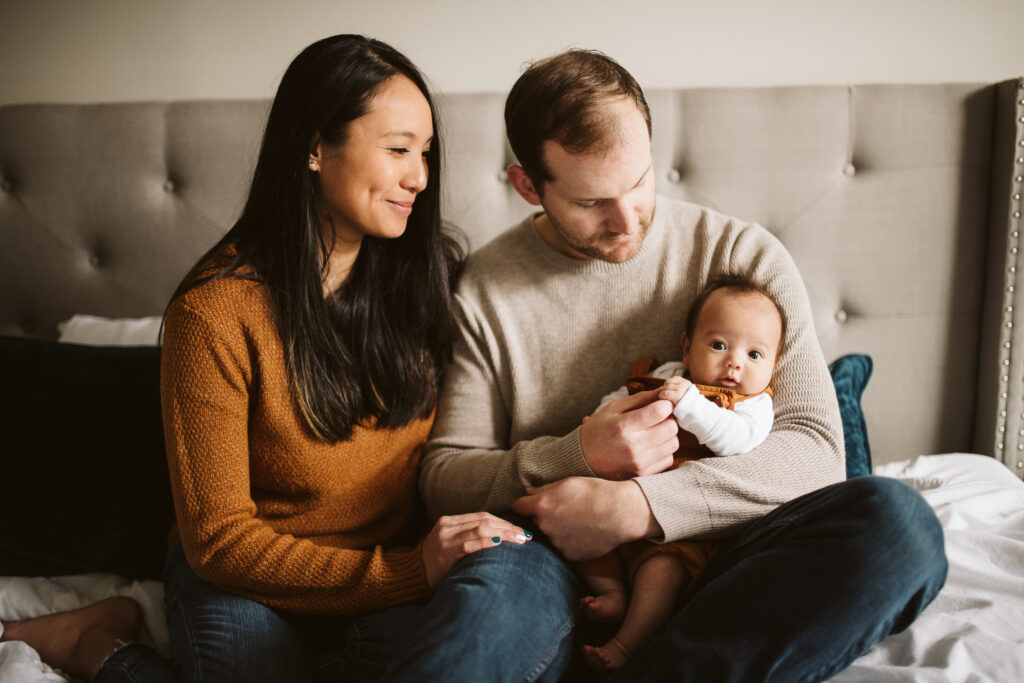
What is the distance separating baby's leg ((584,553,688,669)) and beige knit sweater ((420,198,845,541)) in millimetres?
238

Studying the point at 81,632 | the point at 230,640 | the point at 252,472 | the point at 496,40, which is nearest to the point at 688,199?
the point at 496,40

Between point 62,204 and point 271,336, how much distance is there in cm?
96

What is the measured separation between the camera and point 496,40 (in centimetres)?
168

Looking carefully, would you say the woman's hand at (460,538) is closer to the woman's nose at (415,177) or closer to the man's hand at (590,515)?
the man's hand at (590,515)

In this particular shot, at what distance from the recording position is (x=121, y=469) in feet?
4.07

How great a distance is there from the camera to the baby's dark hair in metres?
1.13

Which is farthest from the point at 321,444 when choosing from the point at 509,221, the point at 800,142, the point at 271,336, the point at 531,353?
the point at 800,142

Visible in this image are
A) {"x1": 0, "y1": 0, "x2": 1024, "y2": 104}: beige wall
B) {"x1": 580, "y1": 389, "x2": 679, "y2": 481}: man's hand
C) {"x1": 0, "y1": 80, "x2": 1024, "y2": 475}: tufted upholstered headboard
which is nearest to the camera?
{"x1": 580, "y1": 389, "x2": 679, "y2": 481}: man's hand

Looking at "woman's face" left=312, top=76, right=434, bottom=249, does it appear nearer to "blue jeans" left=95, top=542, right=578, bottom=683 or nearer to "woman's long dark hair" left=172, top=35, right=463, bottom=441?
"woman's long dark hair" left=172, top=35, right=463, bottom=441

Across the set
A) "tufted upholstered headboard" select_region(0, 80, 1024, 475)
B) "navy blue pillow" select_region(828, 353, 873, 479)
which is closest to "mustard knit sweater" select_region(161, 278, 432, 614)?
"tufted upholstered headboard" select_region(0, 80, 1024, 475)

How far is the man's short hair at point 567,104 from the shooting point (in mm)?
1069

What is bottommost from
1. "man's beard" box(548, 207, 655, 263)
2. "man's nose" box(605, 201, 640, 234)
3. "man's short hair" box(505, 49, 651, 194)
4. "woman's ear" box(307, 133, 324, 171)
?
"man's beard" box(548, 207, 655, 263)

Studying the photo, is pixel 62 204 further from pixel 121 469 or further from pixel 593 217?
pixel 593 217

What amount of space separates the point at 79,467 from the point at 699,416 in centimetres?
109
